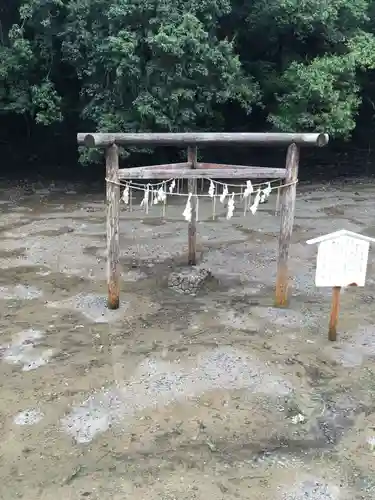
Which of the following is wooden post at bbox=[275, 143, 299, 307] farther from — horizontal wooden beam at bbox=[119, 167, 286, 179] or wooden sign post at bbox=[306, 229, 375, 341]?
wooden sign post at bbox=[306, 229, 375, 341]

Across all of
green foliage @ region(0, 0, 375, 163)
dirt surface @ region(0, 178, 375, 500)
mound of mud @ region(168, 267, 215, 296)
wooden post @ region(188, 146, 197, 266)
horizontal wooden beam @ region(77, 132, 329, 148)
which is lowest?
dirt surface @ region(0, 178, 375, 500)

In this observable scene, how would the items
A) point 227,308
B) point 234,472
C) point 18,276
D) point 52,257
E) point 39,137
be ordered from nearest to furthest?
1. point 234,472
2. point 227,308
3. point 18,276
4. point 52,257
5. point 39,137

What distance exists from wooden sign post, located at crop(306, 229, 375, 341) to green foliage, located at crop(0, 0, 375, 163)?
7.63 meters

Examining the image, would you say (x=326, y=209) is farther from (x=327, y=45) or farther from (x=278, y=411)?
(x=278, y=411)

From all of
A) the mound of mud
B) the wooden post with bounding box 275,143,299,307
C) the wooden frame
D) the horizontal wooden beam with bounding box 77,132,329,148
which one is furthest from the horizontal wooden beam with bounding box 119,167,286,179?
the mound of mud

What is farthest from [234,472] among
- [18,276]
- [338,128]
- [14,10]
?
[14,10]

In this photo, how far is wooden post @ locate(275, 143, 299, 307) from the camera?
7199 mm

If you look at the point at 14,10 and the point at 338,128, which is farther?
the point at 14,10

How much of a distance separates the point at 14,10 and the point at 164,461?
14.7 meters

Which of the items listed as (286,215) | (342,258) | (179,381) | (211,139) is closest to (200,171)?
(211,139)

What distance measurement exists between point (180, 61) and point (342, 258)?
26.2 feet

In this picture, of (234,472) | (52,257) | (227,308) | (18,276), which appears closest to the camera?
(234,472)

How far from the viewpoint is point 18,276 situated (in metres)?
8.91

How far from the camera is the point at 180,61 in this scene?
12.4 metres
